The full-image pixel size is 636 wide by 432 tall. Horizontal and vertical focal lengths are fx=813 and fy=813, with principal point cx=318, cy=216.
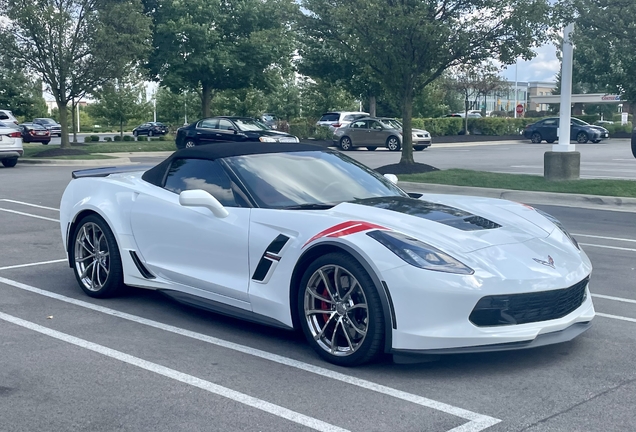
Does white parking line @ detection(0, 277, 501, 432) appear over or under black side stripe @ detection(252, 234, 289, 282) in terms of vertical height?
under

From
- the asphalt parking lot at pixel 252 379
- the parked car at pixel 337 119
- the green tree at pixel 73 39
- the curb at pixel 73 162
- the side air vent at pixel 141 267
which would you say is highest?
the green tree at pixel 73 39

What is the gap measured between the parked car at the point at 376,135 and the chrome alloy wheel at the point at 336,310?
29918 millimetres

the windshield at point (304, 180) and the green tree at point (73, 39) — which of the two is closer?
the windshield at point (304, 180)

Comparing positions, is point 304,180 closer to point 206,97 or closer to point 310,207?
point 310,207

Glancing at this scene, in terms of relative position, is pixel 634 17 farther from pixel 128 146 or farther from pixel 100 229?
pixel 128 146

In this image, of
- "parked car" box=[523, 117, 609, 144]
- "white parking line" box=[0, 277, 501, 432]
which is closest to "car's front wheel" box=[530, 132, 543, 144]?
"parked car" box=[523, 117, 609, 144]

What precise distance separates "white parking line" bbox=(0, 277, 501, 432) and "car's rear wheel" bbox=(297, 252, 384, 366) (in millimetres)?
156

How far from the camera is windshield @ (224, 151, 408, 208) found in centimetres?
586

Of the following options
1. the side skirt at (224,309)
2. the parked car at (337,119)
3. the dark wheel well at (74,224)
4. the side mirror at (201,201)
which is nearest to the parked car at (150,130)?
the parked car at (337,119)

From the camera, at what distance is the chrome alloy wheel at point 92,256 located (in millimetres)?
6848

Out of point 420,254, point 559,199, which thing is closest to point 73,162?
point 559,199

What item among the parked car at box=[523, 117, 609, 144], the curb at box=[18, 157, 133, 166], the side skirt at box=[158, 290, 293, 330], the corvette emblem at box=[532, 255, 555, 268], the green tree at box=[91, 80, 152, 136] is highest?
the green tree at box=[91, 80, 152, 136]

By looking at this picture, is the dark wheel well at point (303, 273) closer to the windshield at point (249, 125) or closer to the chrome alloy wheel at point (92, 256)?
the chrome alloy wheel at point (92, 256)

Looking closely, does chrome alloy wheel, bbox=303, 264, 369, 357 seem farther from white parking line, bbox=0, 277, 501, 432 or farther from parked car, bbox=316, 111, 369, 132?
parked car, bbox=316, 111, 369, 132
